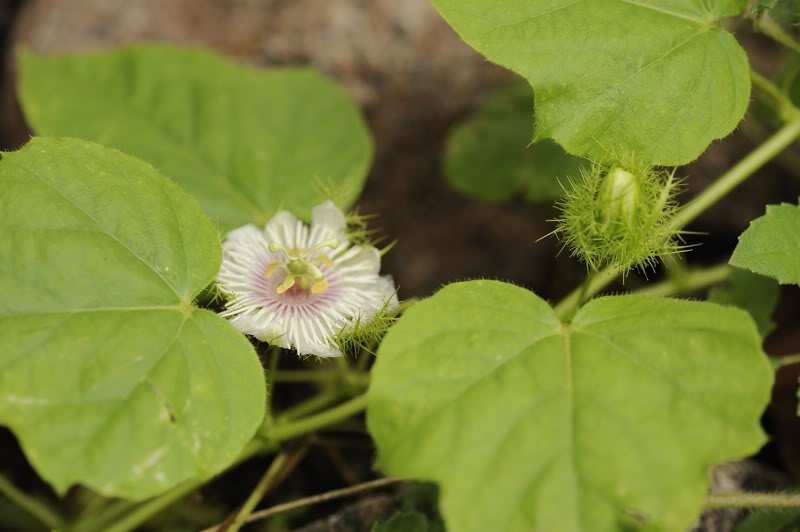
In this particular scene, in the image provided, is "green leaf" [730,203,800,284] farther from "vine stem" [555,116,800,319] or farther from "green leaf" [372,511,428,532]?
"green leaf" [372,511,428,532]

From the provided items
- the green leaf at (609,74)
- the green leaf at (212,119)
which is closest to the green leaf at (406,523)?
the green leaf at (609,74)

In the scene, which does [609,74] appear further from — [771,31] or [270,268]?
[270,268]

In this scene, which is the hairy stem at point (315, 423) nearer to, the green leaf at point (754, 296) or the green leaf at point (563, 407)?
the green leaf at point (563, 407)

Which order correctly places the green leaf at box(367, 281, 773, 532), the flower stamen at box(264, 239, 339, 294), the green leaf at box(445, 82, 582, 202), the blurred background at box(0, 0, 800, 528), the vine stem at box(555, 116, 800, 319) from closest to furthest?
the green leaf at box(367, 281, 773, 532) → the flower stamen at box(264, 239, 339, 294) → the vine stem at box(555, 116, 800, 319) → the green leaf at box(445, 82, 582, 202) → the blurred background at box(0, 0, 800, 528)

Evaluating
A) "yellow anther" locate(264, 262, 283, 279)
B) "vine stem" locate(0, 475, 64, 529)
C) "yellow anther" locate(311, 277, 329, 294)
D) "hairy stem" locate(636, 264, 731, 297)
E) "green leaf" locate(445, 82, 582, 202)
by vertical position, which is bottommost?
"vine stem" locate(0, 475, 64, 529)

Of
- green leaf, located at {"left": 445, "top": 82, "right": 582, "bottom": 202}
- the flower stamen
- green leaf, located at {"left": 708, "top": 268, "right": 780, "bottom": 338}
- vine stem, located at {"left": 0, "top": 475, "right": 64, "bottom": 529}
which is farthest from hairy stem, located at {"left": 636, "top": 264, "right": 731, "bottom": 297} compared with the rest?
vine stem, located at {"left": 0, "top": 475, "right": 64, "bottom": 529}

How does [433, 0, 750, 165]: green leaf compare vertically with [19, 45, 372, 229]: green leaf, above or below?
above

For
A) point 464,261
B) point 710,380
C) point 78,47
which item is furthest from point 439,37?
point 710,380

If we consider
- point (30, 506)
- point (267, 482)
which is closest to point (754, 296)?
point (267, 482)
